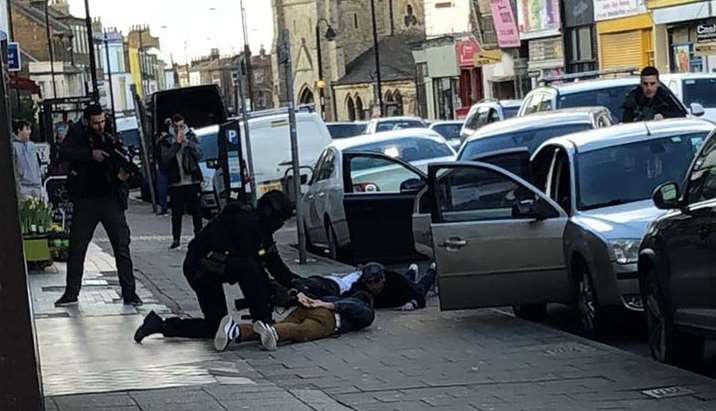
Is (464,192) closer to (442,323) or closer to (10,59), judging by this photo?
(442,323)

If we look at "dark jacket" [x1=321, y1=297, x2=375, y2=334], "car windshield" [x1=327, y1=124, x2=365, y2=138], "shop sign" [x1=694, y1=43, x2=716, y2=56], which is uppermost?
"shop sign" [x1=694, y1=43, x2=716, y2=56]

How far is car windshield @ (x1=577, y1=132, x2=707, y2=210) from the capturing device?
41.4ft

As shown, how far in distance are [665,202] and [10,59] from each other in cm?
1954

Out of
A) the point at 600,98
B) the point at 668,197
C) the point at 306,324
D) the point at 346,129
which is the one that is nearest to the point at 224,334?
the point at 306,324

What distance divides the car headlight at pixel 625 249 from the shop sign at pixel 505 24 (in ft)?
155

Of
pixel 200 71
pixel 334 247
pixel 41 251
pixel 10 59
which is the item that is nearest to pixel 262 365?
pixel 41 251

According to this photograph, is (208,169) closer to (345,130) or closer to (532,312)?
(345,130)

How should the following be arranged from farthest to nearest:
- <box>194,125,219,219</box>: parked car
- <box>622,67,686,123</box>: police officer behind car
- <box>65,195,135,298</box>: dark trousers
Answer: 1. <box>194,125,219,219</box>: parked car
2. <box>622,67,686,123</box>: police officer behind car
3. <box>65,195,135,298</box>: dark trousers

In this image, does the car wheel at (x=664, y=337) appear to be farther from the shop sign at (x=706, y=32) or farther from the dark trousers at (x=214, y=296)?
the shop sign at (x=706, y=32)

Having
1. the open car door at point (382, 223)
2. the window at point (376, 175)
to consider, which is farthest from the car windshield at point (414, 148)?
the open car door at point (382, 223)

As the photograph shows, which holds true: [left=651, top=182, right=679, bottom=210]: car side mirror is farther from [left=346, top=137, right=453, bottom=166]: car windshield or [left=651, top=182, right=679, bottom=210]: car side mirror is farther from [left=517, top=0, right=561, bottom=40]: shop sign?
[left=517, top=0, right=561, bottom=40]: shop sign

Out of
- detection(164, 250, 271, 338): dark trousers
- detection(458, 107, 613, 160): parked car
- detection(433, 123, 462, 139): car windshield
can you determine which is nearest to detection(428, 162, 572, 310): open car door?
detection(164, 250, 271, 338): dark trousers

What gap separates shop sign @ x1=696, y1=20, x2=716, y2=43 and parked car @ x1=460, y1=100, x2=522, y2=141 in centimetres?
969

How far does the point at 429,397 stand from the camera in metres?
9.39
